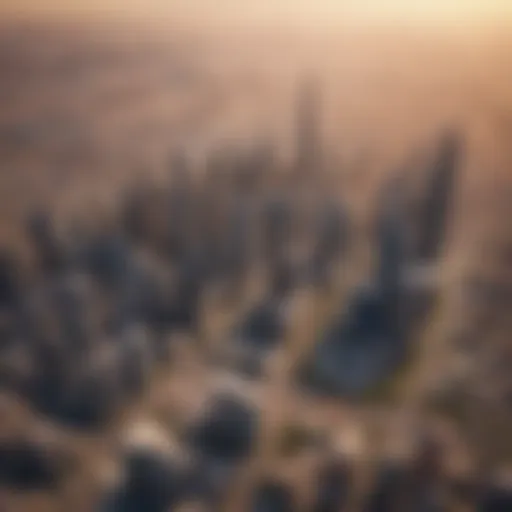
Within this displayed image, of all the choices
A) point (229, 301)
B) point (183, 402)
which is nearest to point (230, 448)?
point (183, 402)

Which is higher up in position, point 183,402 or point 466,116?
point 466,116

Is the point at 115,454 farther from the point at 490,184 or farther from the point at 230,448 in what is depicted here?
the point at 490,184

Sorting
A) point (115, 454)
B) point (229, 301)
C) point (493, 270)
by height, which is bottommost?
point (115, 454)

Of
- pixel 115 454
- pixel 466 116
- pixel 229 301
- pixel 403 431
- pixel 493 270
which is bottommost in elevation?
pixel 115 454

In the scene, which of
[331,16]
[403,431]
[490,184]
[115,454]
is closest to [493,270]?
[490,184]

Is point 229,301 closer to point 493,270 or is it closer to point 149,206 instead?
point 149,206

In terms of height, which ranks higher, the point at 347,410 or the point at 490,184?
the point at 490,184
